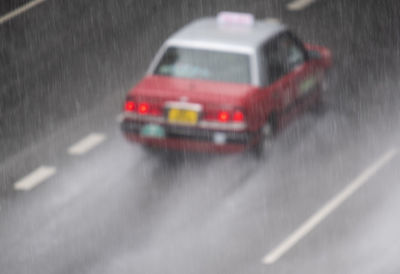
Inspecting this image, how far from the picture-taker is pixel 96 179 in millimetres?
16156

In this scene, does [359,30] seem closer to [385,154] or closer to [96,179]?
[385,154]

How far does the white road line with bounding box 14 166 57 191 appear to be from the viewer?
16.0 meters

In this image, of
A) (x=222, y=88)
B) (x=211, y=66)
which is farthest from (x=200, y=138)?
(x=211, y=66)

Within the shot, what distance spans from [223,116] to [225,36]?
1.50 meters

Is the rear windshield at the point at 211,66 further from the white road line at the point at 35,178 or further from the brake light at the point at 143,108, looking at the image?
the white road line at the point at 35,178

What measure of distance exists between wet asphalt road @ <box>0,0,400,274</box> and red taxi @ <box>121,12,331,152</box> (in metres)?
0.54

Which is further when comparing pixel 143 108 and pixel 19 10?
pixel 19 10

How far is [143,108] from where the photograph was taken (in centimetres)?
1605

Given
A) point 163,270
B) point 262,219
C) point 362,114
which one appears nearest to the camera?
→ point 163,270

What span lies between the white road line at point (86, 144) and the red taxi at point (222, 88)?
98cm

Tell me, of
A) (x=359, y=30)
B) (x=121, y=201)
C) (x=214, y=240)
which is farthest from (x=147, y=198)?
(x=359, y=30)

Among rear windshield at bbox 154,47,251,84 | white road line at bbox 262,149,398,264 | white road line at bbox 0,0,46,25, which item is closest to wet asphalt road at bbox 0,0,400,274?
white road line at bbox 262,149,398,264

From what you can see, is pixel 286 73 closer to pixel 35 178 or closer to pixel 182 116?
pixel 182 116

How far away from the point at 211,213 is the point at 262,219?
0.64 metres
